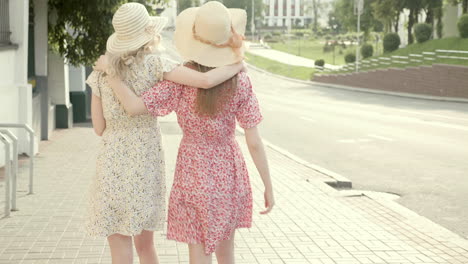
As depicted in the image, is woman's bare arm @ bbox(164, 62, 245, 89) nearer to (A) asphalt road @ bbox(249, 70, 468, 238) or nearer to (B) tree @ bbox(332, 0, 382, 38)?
(A) asphalt road @ bbox(249, 70, 468, 238)

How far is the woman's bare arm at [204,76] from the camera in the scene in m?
4.08

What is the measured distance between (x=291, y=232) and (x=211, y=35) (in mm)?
3753

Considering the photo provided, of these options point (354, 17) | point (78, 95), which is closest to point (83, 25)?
point (78, 95)

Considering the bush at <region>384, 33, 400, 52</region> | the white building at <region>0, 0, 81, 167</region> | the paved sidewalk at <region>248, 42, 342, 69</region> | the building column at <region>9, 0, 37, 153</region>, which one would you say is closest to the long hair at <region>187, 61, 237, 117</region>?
the white building at <region>0, 0, 81, 167</region>

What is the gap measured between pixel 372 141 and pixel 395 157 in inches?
112

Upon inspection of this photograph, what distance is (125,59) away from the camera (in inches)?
166

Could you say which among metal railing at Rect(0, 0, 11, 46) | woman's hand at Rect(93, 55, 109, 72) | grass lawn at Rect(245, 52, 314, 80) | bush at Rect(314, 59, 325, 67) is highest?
metal railing at Rect(0, 0, 11, 46)

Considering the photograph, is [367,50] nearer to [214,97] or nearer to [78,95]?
[78,95]

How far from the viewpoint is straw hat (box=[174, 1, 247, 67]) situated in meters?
4.08

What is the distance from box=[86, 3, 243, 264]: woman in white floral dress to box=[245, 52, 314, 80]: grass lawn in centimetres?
5765

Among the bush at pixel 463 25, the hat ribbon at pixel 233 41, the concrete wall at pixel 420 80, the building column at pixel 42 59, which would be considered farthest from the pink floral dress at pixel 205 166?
the bush at pixel 463 25

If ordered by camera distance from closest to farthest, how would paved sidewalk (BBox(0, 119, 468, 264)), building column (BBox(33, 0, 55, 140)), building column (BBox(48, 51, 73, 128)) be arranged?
paved sidewalk (BBox(0, 119, 468, 264)) → building column (BBox(33, 0, 55, 140)) → building column (BBox(48, 51, 73, 128))

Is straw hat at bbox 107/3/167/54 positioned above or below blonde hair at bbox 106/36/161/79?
above

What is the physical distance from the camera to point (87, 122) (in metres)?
21.2
